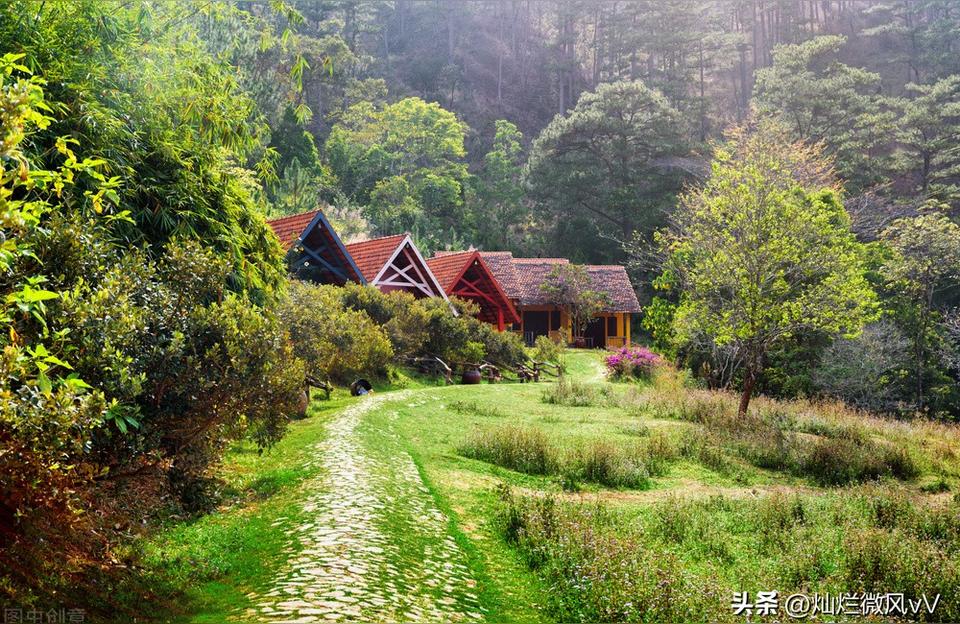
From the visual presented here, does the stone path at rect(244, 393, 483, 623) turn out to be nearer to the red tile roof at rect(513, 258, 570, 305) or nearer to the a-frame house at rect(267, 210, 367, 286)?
the a-frame house at rect(267, 210, 367, 286)

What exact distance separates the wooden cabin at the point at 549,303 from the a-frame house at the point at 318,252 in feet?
60.8

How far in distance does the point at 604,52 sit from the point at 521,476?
264 ft

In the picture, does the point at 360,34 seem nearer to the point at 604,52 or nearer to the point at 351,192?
the point at 604,52

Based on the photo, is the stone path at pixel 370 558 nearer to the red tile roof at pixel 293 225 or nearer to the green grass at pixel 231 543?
the green grass at pixel 231 543

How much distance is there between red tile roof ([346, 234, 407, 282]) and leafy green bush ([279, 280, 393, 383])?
6.37 meters

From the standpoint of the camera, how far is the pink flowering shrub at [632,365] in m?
31.6

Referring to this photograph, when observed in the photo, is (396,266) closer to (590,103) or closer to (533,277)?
(533,277)

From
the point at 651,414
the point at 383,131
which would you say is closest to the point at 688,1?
the point at 383,131

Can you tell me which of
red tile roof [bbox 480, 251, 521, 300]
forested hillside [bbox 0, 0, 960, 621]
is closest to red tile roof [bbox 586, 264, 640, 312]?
forested hillside [bbox 0, 0, 960, 621]

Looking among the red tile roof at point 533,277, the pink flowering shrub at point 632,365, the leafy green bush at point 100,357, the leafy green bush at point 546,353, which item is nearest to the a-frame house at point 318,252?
the leafy green bush at point 546,353

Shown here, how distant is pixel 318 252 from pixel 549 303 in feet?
71.0

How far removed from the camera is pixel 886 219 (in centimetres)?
3950

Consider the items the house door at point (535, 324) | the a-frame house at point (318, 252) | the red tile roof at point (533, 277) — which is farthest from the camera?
the house door at point (535, 324)

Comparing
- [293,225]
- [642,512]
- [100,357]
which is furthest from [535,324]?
[100,357]
